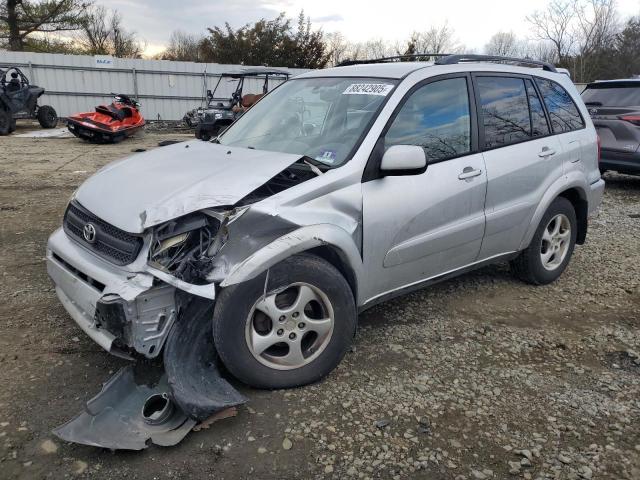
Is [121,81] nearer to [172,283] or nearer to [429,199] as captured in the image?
[429,199]

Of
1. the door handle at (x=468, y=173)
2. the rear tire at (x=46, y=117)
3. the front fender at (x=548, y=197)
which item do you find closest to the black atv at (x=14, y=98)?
the rear tire at (x=46, y=117)

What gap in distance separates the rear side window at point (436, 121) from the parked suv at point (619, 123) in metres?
6.07

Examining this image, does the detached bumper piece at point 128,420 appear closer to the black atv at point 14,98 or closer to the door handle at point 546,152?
the door handle at point 546,152

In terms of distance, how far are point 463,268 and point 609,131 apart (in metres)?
6.38

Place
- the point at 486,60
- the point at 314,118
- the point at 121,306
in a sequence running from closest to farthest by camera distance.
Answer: the point at 121,306
the point at 314,118
the point at 486,60

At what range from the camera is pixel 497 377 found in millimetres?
3215

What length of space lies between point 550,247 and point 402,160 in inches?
92.2

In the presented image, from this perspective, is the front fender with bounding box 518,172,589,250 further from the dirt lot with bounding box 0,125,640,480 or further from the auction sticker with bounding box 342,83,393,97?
the auction sticker with bounding box 342,83,393,97

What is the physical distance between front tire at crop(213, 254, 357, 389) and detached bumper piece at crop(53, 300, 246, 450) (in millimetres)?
169

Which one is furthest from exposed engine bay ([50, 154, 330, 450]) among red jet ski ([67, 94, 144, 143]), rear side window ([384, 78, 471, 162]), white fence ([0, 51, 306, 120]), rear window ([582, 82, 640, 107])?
white fence ([0, 51, 306, 120])

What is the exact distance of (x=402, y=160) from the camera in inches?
120

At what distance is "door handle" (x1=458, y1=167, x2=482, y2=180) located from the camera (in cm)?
358

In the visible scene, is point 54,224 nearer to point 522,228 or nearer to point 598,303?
point 522,228

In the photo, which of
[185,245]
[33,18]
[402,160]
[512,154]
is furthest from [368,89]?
[33,18]
